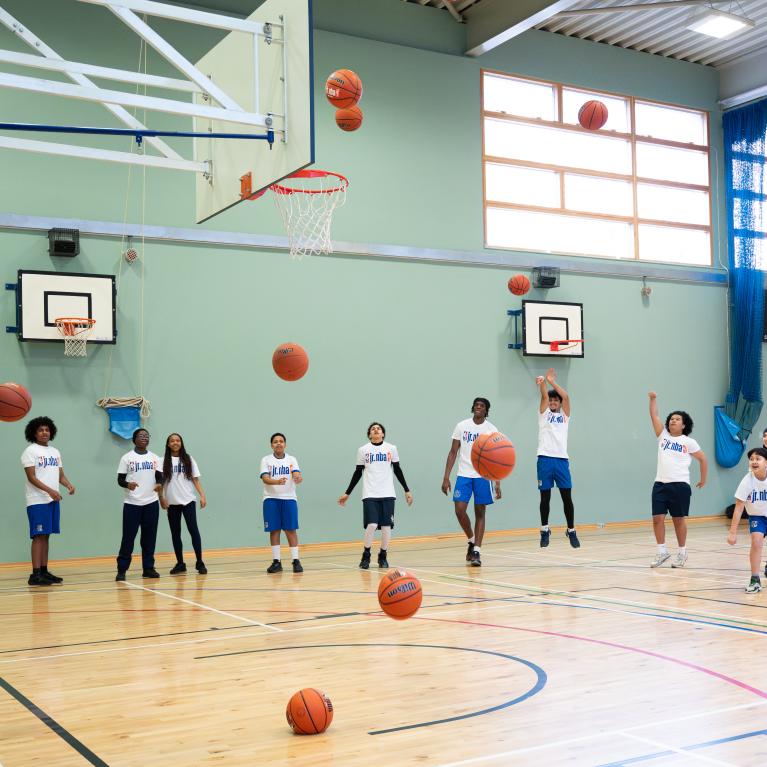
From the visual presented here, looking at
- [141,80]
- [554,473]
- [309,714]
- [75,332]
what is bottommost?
[309,714]

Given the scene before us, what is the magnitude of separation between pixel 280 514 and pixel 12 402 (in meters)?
2.88

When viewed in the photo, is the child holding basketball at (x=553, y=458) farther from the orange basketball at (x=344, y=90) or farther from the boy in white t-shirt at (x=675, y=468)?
the orange basketball at (x=344, y=90)

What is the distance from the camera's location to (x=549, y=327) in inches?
566

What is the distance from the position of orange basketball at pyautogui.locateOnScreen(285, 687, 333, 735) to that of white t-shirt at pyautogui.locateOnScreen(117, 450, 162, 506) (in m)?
5.91

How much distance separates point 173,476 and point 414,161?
6.06 metres

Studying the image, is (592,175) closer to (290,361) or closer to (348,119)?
(290,361)

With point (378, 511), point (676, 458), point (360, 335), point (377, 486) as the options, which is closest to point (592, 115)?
point (360, 335)

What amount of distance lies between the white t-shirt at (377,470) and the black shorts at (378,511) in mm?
55

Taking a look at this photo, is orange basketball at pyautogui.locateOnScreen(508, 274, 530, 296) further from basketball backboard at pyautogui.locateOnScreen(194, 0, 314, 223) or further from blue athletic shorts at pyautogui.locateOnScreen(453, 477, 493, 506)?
basketball backboard at pyautogui.locateOnScreen(194, 0, 314, 223)

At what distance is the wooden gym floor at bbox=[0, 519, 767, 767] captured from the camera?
13.0ft

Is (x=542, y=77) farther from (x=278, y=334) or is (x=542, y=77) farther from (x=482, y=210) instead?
(x=278, y=334)

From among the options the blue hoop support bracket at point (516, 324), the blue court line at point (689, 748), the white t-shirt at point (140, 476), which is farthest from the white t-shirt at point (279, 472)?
the blue court line at point (689, 748)

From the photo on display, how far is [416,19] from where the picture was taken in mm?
13703

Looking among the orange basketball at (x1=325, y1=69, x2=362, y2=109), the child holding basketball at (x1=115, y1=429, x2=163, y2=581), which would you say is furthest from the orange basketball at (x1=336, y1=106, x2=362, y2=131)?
the child holding basketball at (x1=115, y1=429, x2=163, y2=581)
